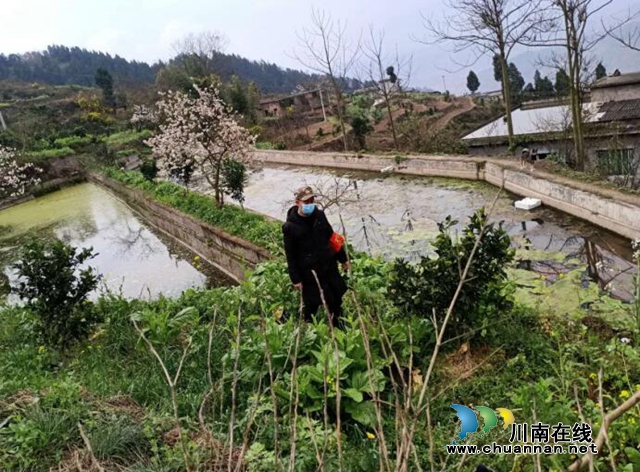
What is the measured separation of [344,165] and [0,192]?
56.6ft

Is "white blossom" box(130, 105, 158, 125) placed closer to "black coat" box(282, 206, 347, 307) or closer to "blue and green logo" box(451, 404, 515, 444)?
"black coat" box(282, 206, 347, 307)

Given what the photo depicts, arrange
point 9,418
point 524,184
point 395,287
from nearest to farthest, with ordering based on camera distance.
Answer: point 9,418
point 395,287
point 524,184

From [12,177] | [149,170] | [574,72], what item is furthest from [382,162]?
[12,177]

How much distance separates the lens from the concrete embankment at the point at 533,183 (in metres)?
7.57

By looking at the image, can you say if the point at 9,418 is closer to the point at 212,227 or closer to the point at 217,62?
the point at 212,227

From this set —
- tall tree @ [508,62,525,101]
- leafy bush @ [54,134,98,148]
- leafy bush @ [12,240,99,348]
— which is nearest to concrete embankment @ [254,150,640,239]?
leafy bush @ [12,240,99,348]

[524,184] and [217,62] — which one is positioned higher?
[217,62]

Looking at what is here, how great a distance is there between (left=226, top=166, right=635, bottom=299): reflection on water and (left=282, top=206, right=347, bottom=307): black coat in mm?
319

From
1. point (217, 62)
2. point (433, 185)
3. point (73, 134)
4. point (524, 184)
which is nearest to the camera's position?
point (524, 184)

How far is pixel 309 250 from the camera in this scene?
4.45m

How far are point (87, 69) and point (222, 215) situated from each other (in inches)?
3635

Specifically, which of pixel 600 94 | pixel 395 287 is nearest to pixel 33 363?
pixel 395 287

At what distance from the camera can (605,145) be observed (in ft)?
46.0

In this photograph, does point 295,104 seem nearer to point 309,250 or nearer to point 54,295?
point 54,295
